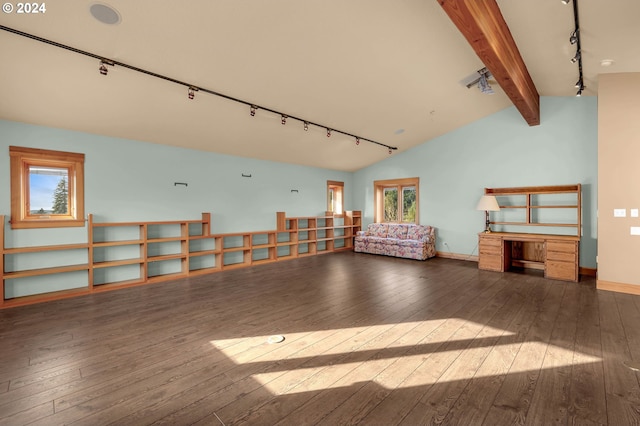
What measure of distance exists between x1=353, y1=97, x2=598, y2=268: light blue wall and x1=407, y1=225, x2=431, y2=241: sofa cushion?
1.28 ft

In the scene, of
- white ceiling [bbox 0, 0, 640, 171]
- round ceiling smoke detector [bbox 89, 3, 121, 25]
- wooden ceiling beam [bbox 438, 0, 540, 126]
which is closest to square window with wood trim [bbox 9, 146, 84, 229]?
white ceiling [bbox 0, 0, 640, 171]

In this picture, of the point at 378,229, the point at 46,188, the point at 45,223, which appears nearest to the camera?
the point at 45,223

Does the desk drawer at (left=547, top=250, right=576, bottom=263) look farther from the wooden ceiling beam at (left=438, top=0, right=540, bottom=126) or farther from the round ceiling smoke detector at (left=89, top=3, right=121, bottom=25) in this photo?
the round ceiling smoke detector at (left=89, top=3, right=121, bottom=25)

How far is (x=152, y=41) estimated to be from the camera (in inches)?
118

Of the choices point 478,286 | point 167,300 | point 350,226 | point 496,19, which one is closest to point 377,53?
point 496,19

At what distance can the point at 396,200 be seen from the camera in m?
8.60

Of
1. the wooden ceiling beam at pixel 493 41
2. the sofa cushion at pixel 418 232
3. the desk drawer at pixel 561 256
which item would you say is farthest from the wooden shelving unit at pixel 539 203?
the wooden ceiling beam at pixel 493 41

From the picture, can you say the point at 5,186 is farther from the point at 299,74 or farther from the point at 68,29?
the point at 299,74

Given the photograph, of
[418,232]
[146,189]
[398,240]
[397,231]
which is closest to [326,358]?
[146,189]

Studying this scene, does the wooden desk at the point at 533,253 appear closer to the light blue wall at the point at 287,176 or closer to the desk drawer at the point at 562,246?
the desk drawer at the point at 562,246

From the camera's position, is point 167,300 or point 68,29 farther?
point 167,300

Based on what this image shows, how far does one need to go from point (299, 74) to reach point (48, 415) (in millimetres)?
4059

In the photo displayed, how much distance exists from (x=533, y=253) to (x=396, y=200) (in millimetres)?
3547

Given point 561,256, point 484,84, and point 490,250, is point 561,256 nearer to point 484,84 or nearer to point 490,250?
point 490,250
